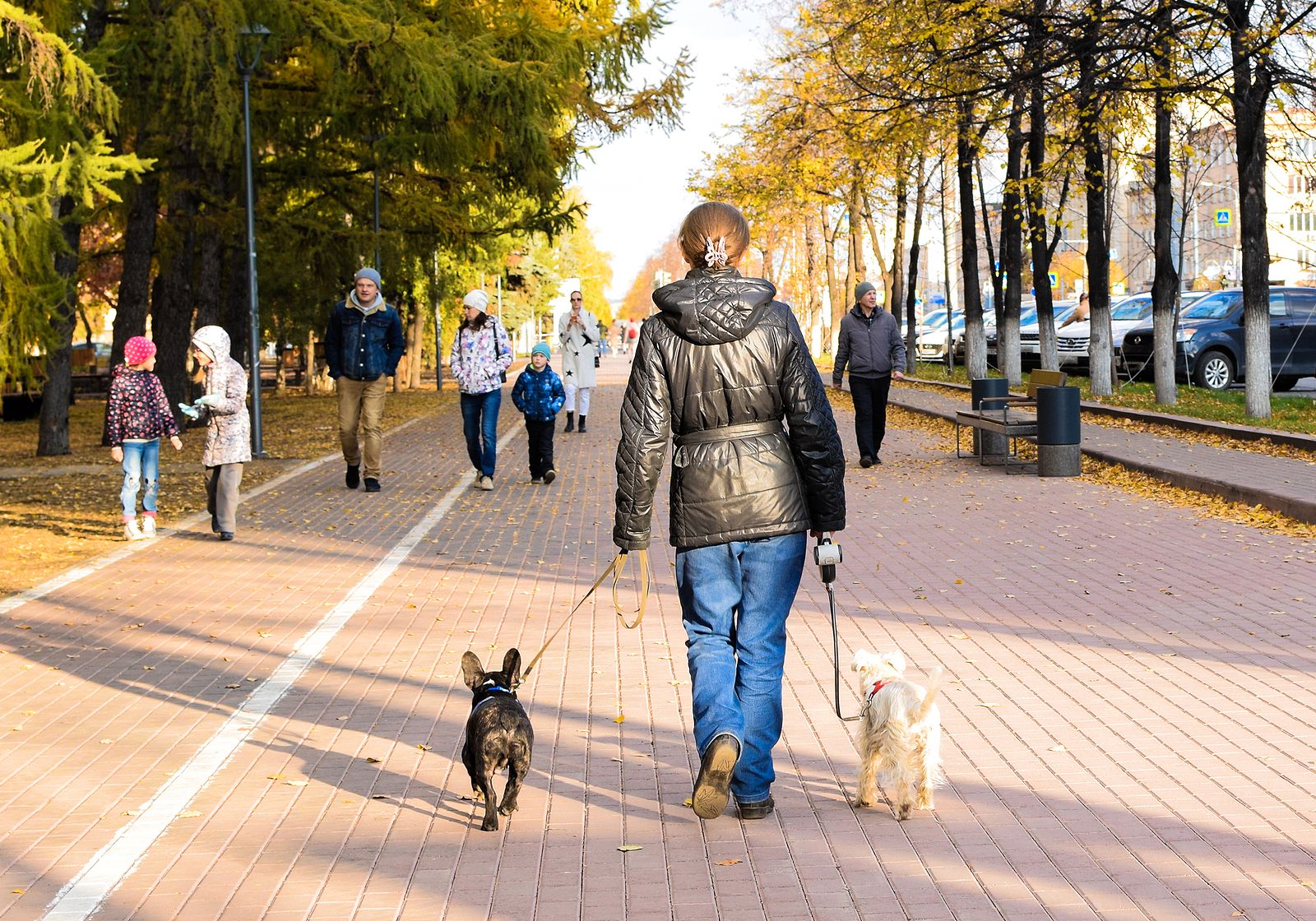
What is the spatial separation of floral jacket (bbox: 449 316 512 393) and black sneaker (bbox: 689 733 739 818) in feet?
36.6

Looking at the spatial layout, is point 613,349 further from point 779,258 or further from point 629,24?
point 629,24

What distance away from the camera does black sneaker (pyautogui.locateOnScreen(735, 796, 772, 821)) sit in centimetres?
526

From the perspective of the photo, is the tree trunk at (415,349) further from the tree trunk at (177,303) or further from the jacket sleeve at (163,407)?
the jacket sleeve at (163,407)

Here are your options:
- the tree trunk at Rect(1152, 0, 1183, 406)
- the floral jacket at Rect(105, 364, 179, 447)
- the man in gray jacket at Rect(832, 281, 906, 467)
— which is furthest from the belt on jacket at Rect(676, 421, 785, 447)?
→ the tree trunk at Rect(1152, 0, 1183, 406)

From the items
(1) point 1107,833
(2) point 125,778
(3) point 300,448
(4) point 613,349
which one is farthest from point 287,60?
(4) point 613,349

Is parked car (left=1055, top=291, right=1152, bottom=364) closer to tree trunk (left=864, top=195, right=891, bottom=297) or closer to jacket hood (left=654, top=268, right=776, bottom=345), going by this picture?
tree trunk (left=864, top=195, right=891, bottom=297)

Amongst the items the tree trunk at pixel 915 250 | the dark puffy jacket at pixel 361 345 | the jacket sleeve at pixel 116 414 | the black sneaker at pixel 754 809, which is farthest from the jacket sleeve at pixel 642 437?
the tree trunk at pixel 915 250

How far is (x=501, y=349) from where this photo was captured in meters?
16.1

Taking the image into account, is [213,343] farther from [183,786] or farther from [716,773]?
[716,773]

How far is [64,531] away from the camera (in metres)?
13.2

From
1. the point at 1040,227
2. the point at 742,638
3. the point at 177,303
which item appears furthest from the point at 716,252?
the point at 1040,227

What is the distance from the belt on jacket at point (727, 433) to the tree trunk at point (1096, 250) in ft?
60.1

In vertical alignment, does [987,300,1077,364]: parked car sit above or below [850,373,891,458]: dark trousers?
above

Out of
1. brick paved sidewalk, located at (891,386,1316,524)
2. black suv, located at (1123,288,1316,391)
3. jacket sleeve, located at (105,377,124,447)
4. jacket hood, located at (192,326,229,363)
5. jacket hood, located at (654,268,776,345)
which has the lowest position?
brick paved sidewalk, located at (891,386,1316,524)
